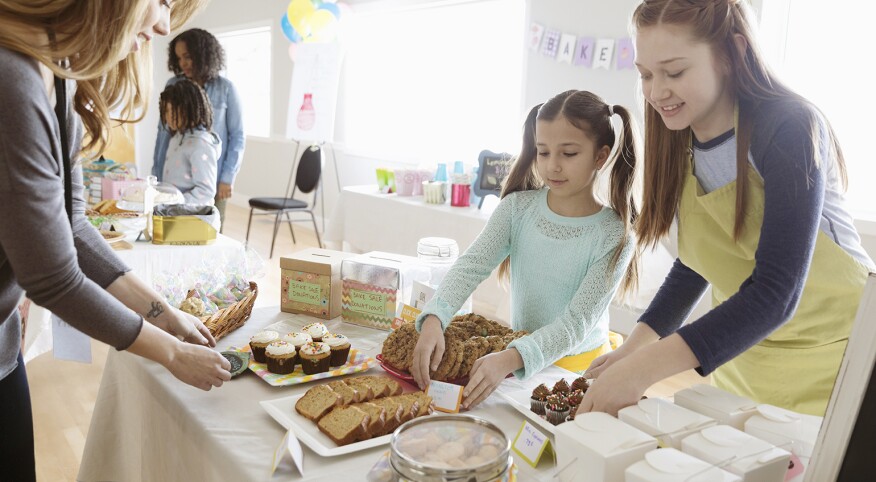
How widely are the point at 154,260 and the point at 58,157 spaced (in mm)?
1587

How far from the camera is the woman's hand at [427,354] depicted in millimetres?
1260

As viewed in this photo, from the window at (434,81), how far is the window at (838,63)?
1.84 metres

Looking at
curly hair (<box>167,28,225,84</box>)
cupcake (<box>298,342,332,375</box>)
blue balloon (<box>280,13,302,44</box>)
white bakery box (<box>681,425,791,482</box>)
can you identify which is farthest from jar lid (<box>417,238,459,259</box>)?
blue balloon (<box>280,13,302,44</box>)

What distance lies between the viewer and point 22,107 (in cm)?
87

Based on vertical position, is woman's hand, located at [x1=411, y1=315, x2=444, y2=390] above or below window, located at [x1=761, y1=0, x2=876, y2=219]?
below

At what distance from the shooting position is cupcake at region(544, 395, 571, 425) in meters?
1.09

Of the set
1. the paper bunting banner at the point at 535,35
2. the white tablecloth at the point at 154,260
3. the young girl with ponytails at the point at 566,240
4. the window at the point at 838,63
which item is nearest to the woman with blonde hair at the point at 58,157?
the young girl with ponytails at the point at 566,240

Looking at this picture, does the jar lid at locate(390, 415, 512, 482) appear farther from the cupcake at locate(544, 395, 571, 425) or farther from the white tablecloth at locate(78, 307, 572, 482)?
the cupcake at locate(544, 395, 571, 425)

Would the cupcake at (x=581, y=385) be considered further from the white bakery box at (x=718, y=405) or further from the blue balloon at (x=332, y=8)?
the blue balloon at (x=332, y=8)

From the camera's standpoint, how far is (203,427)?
3.61ft

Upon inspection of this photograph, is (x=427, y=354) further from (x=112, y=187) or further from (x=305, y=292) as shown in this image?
(x=112, y=187)

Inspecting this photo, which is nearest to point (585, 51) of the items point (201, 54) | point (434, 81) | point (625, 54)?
point (625, 54)

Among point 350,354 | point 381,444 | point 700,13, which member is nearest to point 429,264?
point 350,354

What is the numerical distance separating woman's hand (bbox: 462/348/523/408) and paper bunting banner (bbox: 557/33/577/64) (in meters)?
3.37
